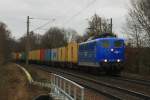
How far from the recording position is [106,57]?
35844 mm

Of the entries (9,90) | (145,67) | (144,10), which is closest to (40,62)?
(144,10)

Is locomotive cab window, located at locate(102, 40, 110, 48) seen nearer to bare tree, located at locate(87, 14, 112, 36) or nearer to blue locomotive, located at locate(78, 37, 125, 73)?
blue locomotive, located at locate(78, 37, 125, 73)

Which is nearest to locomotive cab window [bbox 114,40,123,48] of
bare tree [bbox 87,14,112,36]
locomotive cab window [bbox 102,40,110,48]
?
locomotive cab window [bbox 102,40,110,48]

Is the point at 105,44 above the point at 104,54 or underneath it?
above

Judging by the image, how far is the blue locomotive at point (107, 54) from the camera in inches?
1400

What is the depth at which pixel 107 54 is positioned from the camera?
118 feet

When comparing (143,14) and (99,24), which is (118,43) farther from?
(99,24)

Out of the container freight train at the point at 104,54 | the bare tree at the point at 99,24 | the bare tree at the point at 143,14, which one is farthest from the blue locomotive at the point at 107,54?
the bare tree at the point at 99,24

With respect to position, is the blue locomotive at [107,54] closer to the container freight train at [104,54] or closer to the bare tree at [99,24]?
the container freight train at [104,54]

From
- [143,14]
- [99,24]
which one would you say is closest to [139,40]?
[143,14]

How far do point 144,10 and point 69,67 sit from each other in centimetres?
1262

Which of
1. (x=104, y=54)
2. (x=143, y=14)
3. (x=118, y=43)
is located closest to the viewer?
(x=104, y=54)

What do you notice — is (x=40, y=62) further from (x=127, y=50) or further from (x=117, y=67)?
(x=117, y=67)

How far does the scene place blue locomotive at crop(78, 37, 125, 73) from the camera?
35.6 metres
